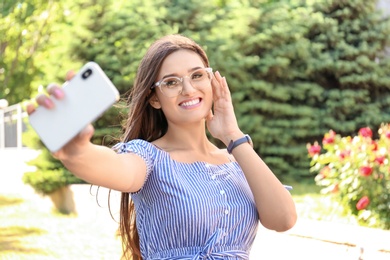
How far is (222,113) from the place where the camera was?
9.36 feet

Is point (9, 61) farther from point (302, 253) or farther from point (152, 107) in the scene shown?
point (152, 107)

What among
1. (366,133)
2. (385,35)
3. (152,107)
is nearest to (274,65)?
(385,35)

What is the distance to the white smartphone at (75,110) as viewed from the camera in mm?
1900

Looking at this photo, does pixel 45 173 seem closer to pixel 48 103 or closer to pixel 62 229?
pixel 62 229

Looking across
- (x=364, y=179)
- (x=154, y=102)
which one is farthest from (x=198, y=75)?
(x=364, y=179)

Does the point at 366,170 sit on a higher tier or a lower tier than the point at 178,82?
→ lower

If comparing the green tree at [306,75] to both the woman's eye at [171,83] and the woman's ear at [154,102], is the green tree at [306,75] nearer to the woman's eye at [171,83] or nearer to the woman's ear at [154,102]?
the woman's ear at [154,102]

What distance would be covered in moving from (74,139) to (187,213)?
72cm

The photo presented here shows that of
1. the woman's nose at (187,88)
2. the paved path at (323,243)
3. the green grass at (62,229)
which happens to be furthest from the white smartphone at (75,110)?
the green grass at (62,229)

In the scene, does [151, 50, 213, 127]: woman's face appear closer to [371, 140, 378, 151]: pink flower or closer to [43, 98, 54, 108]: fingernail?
[43, 98, 54, 108]: fingernail

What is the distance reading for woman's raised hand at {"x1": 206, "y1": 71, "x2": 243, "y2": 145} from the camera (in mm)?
2832

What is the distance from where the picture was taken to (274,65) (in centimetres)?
1466

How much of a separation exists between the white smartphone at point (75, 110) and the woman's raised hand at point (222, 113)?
0.95 m

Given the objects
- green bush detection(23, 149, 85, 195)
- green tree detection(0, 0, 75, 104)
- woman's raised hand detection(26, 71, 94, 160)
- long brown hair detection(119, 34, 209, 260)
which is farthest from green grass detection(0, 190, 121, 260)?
woman's raised hand detection(26, 71, 94, 160)
